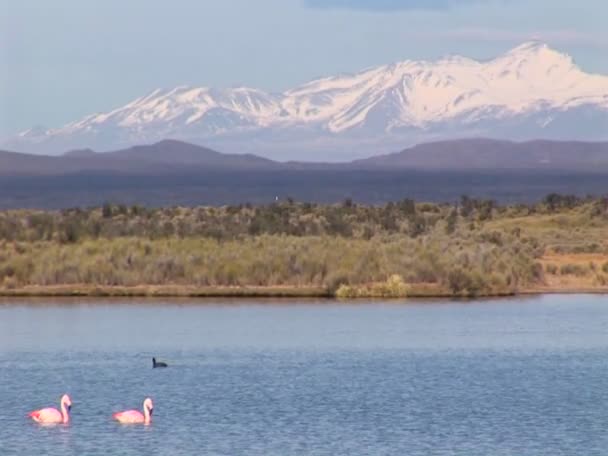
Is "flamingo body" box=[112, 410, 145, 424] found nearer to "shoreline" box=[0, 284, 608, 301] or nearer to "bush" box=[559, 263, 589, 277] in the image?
"shoreline" box=[0, 284, 608, 301]

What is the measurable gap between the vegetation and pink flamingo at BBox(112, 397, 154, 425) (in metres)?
24.0

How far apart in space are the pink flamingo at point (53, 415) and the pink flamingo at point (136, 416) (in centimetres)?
68

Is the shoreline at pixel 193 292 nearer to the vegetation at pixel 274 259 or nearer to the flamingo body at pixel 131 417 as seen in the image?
the vegetation at pixel 274 259

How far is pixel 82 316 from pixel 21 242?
48.0 ft

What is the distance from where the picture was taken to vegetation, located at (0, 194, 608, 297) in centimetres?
5281

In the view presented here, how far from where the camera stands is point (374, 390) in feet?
103

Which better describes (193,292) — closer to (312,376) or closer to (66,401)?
(312,376)

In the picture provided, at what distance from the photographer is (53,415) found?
1081 inches

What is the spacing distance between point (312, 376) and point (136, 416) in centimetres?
654

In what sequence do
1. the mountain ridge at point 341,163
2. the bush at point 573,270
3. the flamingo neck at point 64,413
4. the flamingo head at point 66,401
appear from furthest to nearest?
1. the mountain ridge at point 341,163
2. the bush at point 573,270
3. the flamingo head at point 66,401
4. the flamingo neck at point 64,413

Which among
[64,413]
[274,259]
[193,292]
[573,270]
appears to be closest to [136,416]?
[64,413]

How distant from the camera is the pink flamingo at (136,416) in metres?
27.2

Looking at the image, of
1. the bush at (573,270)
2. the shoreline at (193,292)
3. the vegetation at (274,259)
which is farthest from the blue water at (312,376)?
the bush at (573,270)

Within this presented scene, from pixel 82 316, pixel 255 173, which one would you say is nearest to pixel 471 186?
pixel 255 173
